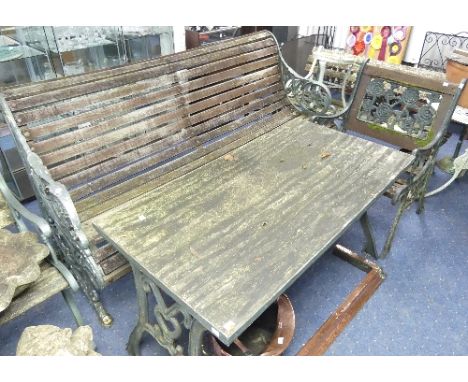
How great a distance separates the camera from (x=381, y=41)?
587 cm

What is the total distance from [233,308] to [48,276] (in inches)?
48.4

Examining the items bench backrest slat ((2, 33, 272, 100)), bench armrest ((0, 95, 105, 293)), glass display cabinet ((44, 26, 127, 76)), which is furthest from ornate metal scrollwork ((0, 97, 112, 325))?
glass display cabinet ((44, 26, 127, 76))

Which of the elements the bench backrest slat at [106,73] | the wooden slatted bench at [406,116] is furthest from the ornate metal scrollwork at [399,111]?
the bench backrest slat at [106,73]

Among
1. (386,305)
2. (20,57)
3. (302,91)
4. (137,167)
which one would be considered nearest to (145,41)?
(20,57)

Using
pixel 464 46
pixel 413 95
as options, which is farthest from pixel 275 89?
pixel 464 46

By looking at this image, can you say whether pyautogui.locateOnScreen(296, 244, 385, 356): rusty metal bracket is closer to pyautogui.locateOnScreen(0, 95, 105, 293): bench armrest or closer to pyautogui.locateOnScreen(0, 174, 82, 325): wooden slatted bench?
pyautogui.locateOnScreen(0, 95, 105, 293): bench armrest

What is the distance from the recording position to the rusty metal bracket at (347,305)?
227 cm

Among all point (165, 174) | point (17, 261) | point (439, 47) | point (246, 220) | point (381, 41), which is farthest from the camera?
point (381, 41)

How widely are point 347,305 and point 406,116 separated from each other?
166 cm

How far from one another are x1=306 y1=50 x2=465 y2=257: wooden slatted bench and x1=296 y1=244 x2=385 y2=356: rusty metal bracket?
25 centimetres

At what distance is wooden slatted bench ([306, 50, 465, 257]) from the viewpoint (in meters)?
2.76

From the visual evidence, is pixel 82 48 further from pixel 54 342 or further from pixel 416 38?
pixel 416 38

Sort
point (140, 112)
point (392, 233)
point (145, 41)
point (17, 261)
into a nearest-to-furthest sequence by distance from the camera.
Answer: point (17, 261)
point (140, 112)
point (392, 233)
point (145, 41)

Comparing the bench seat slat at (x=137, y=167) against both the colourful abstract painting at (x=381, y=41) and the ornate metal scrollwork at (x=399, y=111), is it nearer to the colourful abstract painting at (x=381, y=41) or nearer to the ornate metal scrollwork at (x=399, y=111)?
the ornate metal scrollwork at (x=399, y=111)
